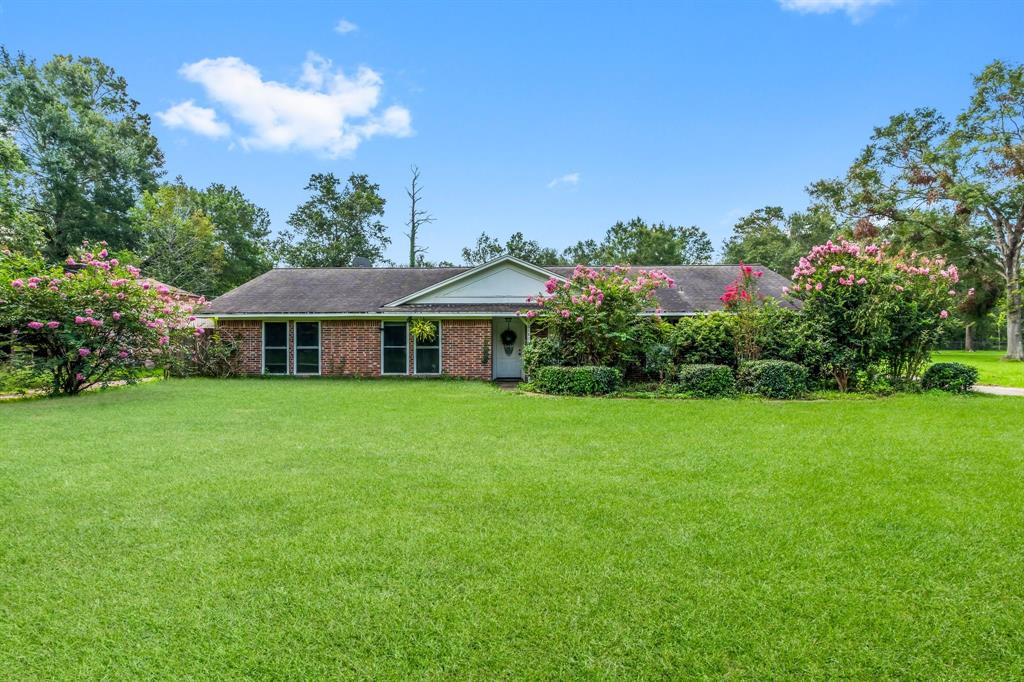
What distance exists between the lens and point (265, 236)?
135 ft

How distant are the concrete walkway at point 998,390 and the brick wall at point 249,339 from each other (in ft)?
61.1

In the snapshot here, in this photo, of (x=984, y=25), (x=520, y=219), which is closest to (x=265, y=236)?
(x=520, y=219)

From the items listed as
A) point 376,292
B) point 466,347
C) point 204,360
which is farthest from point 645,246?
point 204,360

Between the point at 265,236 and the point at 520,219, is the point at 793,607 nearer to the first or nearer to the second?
the point at 520,219

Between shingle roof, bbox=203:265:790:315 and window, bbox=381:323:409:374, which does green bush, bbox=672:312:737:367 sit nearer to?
shingle roof, bbox=203:265:790:315

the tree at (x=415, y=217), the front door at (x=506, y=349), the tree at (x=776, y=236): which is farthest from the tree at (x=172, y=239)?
the tree at (x=776, y=236)

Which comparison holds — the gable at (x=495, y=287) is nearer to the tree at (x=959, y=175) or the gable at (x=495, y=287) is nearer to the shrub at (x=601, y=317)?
the shrub at (x=601, y=317)

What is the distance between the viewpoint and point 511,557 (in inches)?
127

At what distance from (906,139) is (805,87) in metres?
18.0

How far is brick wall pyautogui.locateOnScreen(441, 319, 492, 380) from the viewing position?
633 inches

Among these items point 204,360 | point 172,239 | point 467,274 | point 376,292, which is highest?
point 172,239

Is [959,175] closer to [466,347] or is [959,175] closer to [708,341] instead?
[708,341]

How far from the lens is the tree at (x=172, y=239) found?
98.0ft

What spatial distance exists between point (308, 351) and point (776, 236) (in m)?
36.7
